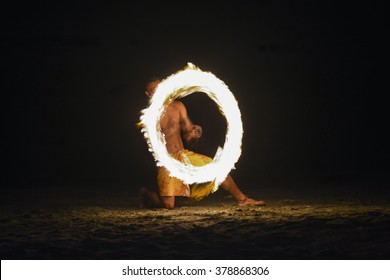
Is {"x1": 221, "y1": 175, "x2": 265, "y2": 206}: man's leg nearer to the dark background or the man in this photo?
the man

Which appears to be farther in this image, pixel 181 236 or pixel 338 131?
pixel 338 131

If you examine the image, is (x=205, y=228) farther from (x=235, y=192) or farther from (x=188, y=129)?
(x=188, y=129)

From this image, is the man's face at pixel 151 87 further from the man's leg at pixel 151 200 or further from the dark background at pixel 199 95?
the dark background at pixel 199 95

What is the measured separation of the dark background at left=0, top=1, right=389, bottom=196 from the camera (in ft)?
52.7

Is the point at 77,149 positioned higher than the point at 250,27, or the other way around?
the point at 250,27

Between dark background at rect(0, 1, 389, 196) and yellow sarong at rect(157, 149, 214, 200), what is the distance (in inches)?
146

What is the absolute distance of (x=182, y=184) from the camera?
983 centimetres

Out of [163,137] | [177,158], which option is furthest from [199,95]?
[163,137]

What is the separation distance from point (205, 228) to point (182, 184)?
1914 mm

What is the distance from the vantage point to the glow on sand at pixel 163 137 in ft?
31.2

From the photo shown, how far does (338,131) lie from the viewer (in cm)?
1847

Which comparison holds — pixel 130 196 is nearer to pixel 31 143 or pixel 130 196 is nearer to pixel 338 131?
pixel 31 143

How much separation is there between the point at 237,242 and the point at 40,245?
5.89 feet

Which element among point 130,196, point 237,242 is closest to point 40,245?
point 237,242
